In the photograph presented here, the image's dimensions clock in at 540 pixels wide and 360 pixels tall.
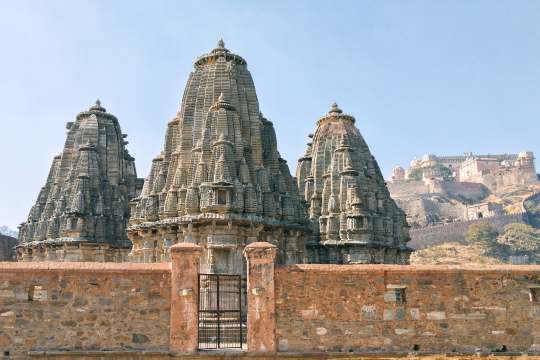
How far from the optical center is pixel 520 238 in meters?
93.5

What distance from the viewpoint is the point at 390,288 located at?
51.9 feet

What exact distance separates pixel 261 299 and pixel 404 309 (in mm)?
3640

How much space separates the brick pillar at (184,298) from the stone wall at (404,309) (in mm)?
2026

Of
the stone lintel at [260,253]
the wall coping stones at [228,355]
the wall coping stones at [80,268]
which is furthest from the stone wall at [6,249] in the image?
the stone lintel at [260,253]

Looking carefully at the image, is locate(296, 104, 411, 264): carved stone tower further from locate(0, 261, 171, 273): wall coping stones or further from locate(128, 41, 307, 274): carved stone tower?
locate(0, 261, 171, 273): wall coping stones

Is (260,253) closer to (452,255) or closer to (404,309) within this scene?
(404,309)

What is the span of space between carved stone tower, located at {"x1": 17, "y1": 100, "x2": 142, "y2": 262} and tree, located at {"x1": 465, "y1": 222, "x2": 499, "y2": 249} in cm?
6069

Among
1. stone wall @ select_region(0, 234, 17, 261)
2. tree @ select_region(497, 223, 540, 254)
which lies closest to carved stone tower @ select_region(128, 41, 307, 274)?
stone wall @ select_region(0, 234, 17, 261)

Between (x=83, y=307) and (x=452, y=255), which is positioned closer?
(x=83, y=307)

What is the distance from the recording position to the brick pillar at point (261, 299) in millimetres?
15188

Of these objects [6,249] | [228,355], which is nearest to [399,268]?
[228,355]

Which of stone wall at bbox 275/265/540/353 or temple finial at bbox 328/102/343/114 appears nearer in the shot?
stone wall at bbox 275/265/540/353

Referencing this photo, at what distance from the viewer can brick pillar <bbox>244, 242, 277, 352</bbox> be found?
598 inches

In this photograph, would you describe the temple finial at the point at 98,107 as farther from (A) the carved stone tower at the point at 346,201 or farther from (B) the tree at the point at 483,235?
(B) the tree at the point at 483,235
